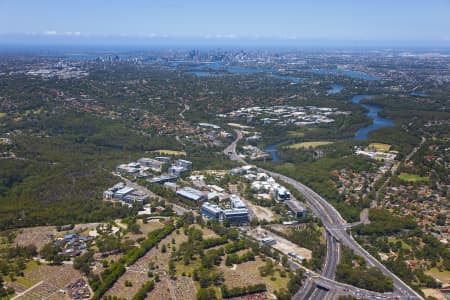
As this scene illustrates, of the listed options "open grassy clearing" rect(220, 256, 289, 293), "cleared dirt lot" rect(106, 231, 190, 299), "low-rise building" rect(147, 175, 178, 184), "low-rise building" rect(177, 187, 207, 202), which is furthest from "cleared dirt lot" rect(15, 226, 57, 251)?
"open grassy clearing" rect(220, 256, 289, 293)

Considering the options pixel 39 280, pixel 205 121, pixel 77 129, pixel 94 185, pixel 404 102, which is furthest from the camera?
pixel 404 102

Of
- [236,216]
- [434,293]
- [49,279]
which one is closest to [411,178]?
[434,293]

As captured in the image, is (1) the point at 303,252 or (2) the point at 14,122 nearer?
(1) the point at 303,252

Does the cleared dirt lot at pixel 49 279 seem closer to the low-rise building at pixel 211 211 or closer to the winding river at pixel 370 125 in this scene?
the low-rise building at pixel 211 211

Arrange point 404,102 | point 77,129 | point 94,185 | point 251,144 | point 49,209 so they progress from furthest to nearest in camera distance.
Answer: point 404,102 → point 77,129 → point 251,144 → point 94,185 → point 49,209

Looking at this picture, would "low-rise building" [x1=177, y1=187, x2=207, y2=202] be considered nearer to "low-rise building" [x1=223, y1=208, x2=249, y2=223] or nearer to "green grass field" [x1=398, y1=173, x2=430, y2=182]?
"low-rise building" [x1=223, y1=208, x2=249, y2=223]

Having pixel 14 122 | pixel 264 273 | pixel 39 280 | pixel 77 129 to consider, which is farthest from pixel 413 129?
pixel 14 122

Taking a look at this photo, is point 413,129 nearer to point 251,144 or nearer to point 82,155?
point 251,144

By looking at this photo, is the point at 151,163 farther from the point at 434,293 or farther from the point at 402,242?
the point at 434,293

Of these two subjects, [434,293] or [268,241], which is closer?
[434,293]
